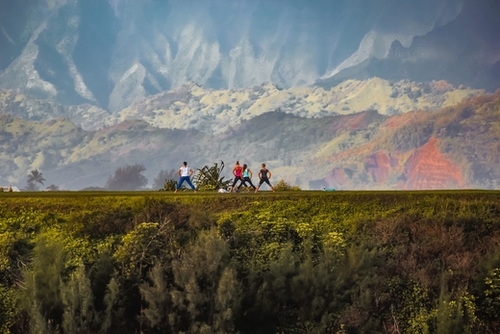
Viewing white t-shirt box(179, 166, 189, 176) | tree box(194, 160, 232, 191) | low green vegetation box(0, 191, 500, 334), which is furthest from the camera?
tree box(194, 160, 232, 191)

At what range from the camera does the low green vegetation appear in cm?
1534

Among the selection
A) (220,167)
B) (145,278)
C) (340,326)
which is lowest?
(340,326)

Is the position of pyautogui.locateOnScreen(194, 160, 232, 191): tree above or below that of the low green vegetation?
above

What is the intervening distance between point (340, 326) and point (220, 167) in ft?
63.9

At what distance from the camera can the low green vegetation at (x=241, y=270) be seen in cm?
1534

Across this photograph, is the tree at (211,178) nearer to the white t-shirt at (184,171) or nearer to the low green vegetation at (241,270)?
the white t-shirt at (184,171)

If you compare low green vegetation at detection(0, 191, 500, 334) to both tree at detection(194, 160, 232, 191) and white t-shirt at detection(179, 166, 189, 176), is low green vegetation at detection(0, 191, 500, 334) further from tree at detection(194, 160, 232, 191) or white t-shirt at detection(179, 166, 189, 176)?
tree at detection(194, 160, 232, 191)

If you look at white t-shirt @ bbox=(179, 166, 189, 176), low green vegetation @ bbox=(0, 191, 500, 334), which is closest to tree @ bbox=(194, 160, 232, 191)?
white t-shirt @ bbox=(179, 166, 189, 176)

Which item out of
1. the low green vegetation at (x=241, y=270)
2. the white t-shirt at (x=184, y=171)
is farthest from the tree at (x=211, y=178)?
the low green vegetation at (x=241, y=270)

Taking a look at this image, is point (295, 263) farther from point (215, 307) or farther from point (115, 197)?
point (115, 197)

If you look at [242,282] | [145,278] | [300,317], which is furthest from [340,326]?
[145,278]

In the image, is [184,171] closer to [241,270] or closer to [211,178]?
[211,178]

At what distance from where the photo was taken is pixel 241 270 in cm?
1659

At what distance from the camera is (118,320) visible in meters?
15.6
